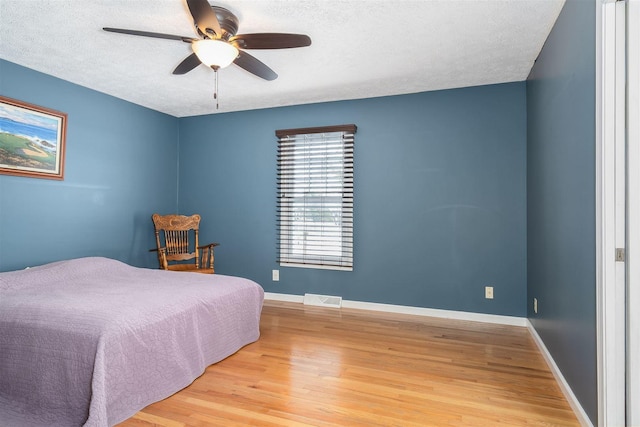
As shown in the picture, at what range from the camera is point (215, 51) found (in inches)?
89.7

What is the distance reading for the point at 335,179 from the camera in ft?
13.5

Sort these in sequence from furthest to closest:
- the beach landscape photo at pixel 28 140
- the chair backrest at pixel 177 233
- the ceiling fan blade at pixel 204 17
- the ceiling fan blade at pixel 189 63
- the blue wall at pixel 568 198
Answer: the chair backrest at pixel 177 233, the beach landscape photo at pixel 28 140, the ceiling fan blade at pixel 189 63, the ceiling fan blade at pixel 204 17, the blue wall at pixel 568 198

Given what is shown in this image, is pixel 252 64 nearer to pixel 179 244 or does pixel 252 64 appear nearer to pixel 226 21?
pixel 226 21

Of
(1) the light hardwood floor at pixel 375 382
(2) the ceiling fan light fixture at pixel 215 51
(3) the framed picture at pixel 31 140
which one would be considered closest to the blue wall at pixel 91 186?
(3) the framed picture at pixel 31 140

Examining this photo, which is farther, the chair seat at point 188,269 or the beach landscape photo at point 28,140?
the chair seat at point 188,269

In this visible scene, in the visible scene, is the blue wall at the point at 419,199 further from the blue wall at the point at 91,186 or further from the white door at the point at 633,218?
the white door at the point at 633,218

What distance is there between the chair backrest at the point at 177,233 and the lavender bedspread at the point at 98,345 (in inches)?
60.3

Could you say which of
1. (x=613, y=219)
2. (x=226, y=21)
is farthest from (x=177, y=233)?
(x=613, y=219)

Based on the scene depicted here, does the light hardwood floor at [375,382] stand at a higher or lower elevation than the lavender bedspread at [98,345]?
lower

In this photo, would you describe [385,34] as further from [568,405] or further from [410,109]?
[568,405]

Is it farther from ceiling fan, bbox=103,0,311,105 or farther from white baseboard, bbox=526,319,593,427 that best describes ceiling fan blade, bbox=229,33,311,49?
white baseboard, bbox=526,319,593,427

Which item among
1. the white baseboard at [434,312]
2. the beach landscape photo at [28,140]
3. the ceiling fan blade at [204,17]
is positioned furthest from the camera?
the white baseboard at [434,312]

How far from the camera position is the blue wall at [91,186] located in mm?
3174

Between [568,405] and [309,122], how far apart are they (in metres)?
3.40
